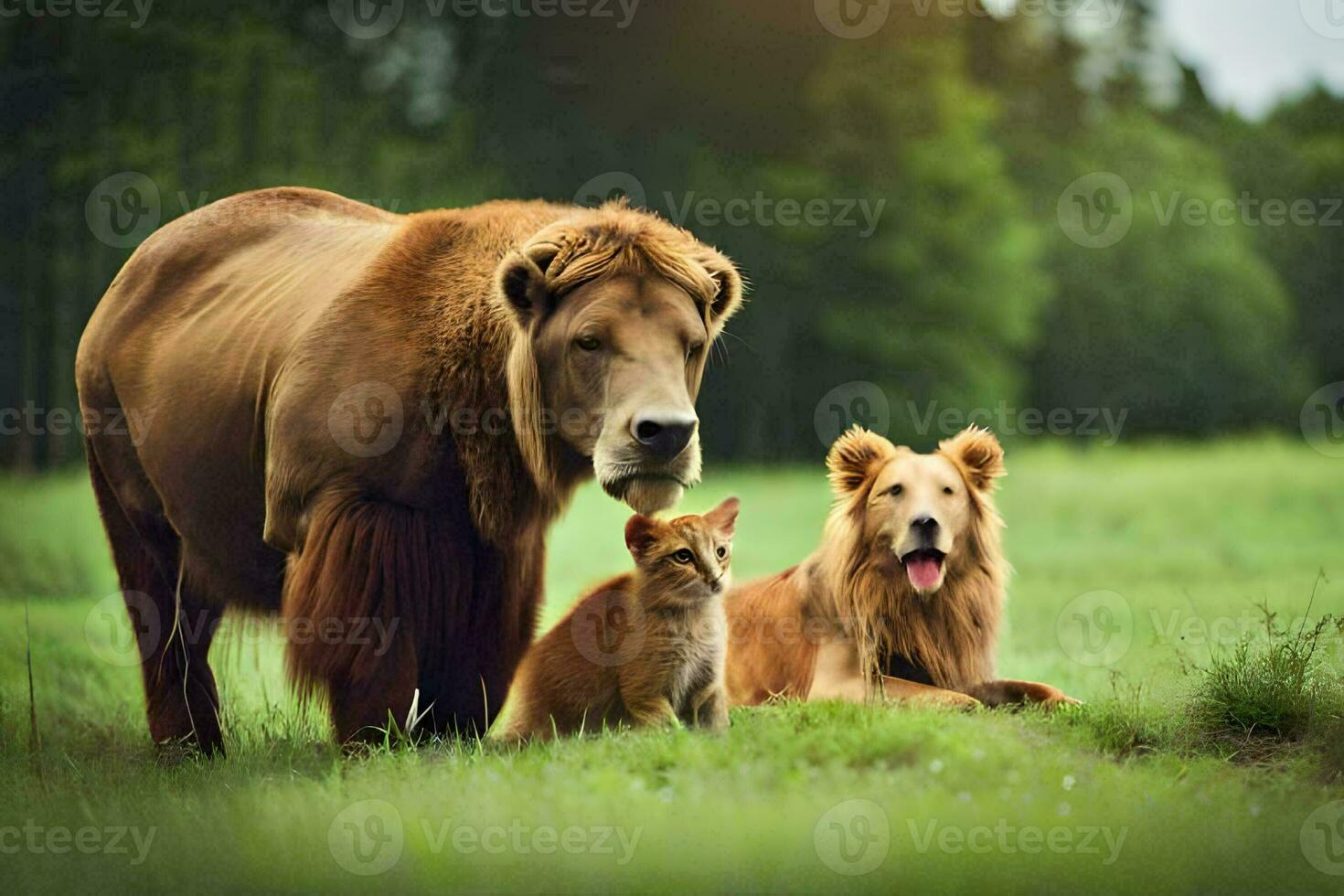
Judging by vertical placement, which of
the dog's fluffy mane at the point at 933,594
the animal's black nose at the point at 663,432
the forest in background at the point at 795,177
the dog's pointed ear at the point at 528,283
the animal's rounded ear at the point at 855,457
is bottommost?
the dog's fluffy mane at the point at 933,594

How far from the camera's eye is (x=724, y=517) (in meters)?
6.82

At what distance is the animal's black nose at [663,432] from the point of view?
565 cm

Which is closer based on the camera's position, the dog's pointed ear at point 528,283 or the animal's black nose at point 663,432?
the animal's black nose at point 663,432

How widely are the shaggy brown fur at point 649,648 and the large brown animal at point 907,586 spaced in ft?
2.55

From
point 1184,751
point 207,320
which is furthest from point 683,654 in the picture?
point 207,320

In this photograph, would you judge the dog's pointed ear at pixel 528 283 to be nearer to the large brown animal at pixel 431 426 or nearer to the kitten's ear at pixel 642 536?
the large brown animal at pixel 431 426

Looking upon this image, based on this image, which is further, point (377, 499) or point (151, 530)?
point (151, 530)

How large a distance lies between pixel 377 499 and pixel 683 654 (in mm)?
1511

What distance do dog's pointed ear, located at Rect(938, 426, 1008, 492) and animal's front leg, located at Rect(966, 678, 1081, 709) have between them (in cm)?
100

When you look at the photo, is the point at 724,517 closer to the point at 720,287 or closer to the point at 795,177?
the point at 720,287

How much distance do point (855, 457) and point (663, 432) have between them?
2049 millimetres

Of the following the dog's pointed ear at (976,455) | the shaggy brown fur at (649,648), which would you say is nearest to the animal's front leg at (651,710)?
the shaggy brown fur at (649,648)

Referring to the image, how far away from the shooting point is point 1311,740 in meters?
6.10

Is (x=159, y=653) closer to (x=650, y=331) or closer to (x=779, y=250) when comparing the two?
(x=650, y=331)
